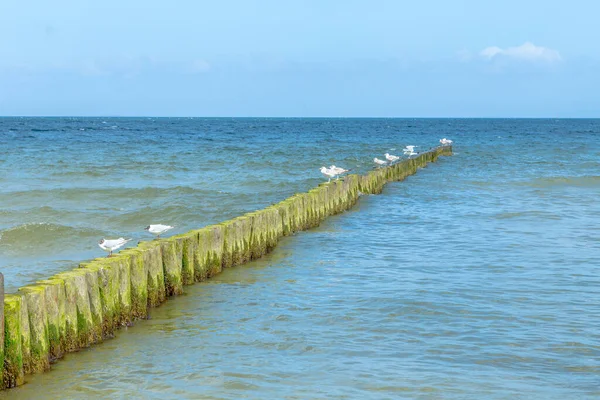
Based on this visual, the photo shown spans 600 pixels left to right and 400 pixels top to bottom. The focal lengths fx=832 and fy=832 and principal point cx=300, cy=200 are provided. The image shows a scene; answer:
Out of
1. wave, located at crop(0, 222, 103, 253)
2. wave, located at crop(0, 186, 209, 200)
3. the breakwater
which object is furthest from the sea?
wave, located at crop(0, 186, 209, 200)

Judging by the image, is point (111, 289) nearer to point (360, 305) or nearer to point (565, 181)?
point (360, 305)

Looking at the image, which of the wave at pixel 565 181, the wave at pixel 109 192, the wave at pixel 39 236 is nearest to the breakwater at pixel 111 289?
the wave at pixel 39 236

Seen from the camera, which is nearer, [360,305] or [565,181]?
[360,305]

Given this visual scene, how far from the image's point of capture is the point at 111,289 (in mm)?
8148

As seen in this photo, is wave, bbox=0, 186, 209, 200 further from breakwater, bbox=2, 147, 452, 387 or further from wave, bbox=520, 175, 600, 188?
wave, bbox=520, 175, 600, 188

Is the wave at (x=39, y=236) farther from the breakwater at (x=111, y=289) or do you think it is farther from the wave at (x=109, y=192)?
the wave at (x=109, y=192)

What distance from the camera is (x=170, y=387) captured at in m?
6.62

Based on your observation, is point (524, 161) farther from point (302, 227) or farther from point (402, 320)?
point (402, 320)

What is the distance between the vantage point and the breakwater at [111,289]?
6.68m

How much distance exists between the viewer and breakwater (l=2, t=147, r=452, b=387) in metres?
6.68

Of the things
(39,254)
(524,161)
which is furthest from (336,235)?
(524,161)

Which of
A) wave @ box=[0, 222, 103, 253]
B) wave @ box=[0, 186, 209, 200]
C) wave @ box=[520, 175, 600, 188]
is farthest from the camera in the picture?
wave @ box=[520, 175, 600, 188]

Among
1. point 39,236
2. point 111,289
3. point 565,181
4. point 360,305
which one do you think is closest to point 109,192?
point 39,236

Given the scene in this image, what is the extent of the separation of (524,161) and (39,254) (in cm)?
3322
